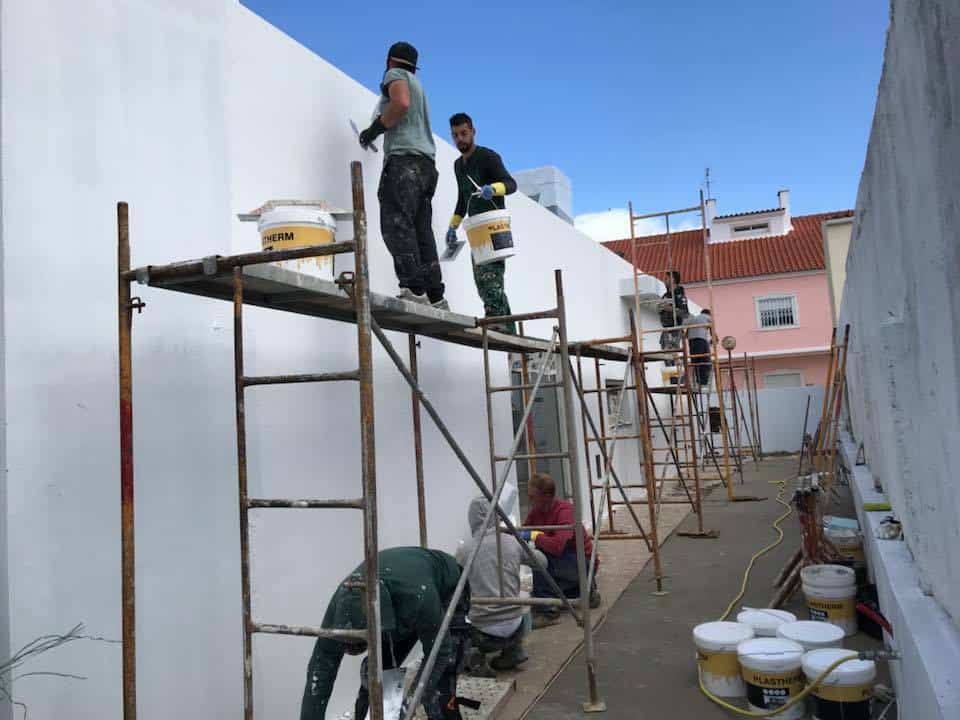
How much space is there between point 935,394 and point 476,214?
360 centimetres

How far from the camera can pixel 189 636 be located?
3539 millimetres

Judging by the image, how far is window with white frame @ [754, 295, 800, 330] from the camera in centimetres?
2689

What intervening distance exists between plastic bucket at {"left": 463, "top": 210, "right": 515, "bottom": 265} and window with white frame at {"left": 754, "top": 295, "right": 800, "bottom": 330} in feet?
78.7

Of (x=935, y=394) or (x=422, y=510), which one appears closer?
(x=935, y=394)

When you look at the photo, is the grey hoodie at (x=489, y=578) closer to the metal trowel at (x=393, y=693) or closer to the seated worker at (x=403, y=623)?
the seated worker at (x=403, y=623)

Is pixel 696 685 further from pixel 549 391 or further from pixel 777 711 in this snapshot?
pixel 549 391

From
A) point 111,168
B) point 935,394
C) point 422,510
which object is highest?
point 111,168

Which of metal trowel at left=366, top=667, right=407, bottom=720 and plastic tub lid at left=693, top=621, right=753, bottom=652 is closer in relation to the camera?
metal trowel at left=366, top=667, right=407, bottom=720

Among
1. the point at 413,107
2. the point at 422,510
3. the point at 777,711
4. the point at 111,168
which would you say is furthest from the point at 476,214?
the point at 777,711

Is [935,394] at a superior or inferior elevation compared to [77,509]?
superior

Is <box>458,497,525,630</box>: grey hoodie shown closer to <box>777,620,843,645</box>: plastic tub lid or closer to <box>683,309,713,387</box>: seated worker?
<box>777,620,843,645</box>: plastic tub lid

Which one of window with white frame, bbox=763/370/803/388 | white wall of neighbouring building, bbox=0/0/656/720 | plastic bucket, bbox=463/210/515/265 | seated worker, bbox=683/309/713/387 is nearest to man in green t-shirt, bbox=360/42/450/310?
white wall of neighbouring building, bbox=0/0/656/720

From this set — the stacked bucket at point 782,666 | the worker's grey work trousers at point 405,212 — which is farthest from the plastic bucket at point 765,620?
the worker's grey work trousers at point 405,212

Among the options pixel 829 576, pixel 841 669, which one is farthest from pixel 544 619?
pixel 841 669
